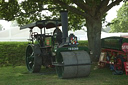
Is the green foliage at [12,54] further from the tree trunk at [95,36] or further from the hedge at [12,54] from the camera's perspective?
the tree trunk at [95,36]

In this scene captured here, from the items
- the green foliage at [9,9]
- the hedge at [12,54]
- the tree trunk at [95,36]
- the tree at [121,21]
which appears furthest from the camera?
the tree at [121,21]

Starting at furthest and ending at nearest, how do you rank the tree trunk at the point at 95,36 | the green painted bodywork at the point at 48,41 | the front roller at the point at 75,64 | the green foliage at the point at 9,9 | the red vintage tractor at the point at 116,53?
1. the green foliage at the point at 9,9
2. the tree trunk at the point at 95,36
3. the green painted bodywork at the point at 48,41
4. the red vintage tractor at the point at 116,53
5. the front roller at the point at 75,64

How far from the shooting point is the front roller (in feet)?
24.3

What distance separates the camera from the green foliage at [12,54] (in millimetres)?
13133

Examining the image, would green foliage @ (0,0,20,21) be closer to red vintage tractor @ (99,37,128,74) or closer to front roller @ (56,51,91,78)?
red vintage tractor @ (99,37,128,74)

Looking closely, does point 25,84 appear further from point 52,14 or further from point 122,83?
point 52,14

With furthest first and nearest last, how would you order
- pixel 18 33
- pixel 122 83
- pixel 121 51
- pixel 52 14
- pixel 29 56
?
1. pixel 18 33
2. pixel 52 14
3. pixel 29 56
4. pixel 121 51
5. pixel 122 83

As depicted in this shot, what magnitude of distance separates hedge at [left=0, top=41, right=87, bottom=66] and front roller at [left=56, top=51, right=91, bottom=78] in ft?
19.9

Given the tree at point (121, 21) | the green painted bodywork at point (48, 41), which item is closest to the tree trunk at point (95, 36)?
the green painted bodywork at point (48, 41)

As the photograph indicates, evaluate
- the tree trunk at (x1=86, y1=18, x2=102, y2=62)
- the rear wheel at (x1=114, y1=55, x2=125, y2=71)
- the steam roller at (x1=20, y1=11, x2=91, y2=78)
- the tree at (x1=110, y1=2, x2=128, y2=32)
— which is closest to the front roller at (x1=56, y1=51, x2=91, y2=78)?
the steam roller at (x1=20, y1=11, x2=91, y2=78)

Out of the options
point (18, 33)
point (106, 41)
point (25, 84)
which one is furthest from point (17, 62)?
point (18, 33)

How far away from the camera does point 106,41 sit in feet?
34.9

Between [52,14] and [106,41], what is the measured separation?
5.25 meters

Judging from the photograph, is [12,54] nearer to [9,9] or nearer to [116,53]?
[9,9]
